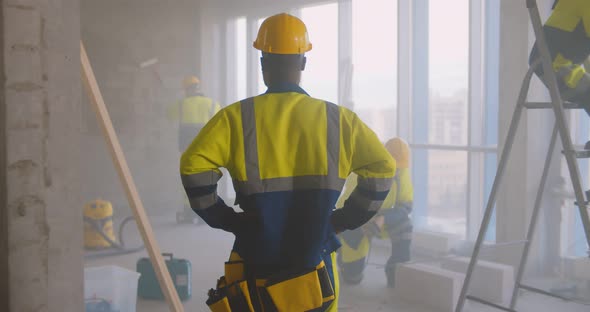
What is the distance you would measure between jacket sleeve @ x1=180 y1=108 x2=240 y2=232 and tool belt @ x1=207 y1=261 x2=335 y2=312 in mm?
190

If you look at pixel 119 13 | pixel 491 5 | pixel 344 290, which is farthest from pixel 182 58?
pixel 344 290

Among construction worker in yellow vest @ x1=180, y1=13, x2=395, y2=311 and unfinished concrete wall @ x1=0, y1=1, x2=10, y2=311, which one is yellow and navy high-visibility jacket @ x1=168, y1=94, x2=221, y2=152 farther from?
construction worker in yellow vest @ x1=180, y1=13, x2=395, y2=311

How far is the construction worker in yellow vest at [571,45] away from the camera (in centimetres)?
291

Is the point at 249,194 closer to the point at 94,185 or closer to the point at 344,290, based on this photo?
the point at 344,290

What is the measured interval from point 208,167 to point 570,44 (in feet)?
6.44

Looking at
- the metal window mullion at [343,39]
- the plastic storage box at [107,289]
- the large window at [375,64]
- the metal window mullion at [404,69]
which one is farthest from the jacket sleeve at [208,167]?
the metal window mullion at [343,39]

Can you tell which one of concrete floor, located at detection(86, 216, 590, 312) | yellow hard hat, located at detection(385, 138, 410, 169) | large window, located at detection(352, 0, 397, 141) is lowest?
concrete floor, located at detection(86, 216, 590, 312)

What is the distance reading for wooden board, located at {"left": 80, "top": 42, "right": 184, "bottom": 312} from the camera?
289cm

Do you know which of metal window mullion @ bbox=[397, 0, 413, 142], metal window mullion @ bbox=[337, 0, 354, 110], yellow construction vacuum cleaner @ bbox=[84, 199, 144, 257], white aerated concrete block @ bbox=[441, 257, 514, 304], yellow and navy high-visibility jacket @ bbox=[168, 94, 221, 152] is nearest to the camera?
white aerated concrete block @ bbox=[441, 257, 514, 304]

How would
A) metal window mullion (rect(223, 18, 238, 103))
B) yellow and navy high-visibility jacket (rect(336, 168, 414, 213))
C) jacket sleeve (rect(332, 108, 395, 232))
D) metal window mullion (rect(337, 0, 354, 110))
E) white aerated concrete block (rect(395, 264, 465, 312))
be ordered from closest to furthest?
jacket sleeve (rect(332, 108, 395, 232)) < white aerated concrete block (rect(395, 264, 465, 312)) < yellow and navy high-visibility jacket (rect(336, 168, 414, 213)) < metal window mullion (rect(337, 0, 354, 110)) < metal window mullion (rect(223, 18, 238, 103))

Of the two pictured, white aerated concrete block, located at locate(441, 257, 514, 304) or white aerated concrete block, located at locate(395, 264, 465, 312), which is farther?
white aerated concrete block, located at locate(441, 257, 514, 304)

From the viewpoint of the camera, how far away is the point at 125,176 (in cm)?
307

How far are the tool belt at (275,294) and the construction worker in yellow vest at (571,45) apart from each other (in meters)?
1.78

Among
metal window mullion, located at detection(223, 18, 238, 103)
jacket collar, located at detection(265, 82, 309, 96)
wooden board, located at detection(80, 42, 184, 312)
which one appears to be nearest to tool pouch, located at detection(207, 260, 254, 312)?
jacket collar, located at detection(265, 82, 309, 96)
